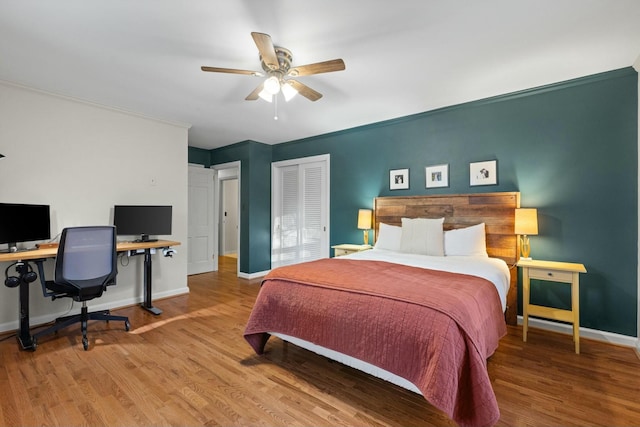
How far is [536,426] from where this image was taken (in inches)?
65.1

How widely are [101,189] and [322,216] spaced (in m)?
3.07

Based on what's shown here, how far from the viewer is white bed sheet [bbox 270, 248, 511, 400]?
6.09ft

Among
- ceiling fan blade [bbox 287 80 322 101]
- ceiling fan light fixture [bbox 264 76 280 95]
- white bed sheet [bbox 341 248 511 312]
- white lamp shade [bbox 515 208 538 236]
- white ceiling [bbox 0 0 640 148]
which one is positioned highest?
white ceiling [bbox 0 0 640 148]

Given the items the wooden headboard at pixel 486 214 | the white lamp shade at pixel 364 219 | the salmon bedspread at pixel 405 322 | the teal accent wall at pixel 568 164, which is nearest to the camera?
the salmon bedspread at pixel 405 322

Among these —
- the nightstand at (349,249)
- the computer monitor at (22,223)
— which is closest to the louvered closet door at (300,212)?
the nightstand at (349,249)

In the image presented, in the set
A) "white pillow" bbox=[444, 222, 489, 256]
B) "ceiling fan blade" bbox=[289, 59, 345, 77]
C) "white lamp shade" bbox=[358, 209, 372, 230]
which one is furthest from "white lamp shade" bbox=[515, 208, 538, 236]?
"ceiling fan blade" bbox=[289, 59, 345, 77]

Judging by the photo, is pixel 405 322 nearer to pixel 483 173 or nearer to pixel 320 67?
pixel 320 67

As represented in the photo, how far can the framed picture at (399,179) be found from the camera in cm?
404

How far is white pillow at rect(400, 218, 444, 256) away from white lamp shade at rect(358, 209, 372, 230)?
25.7 inches

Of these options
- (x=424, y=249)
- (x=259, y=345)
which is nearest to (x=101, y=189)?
(x=259, y=345)

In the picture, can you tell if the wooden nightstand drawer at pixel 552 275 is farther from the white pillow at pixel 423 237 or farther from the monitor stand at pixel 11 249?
the monitor stand at pixel 11 249

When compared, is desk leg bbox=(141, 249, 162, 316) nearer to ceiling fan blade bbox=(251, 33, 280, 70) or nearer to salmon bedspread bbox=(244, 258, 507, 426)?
salmon bedspread bbox=(244, 258, 507, 426)

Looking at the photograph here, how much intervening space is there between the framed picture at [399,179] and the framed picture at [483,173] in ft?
2.65

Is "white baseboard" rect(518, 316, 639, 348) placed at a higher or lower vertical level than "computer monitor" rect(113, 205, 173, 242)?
lower
